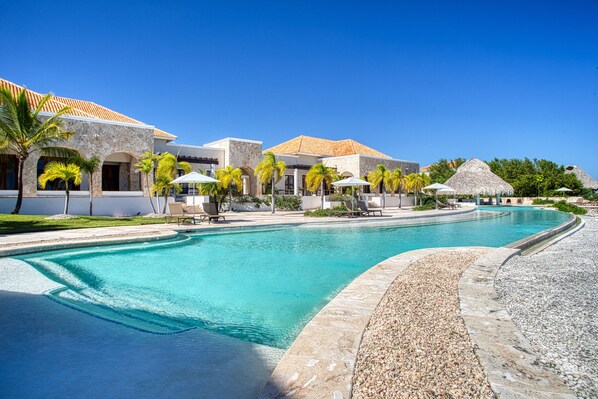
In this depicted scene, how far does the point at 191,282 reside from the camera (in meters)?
6.51

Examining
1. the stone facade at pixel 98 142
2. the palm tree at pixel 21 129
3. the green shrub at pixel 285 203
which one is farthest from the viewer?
the green shrub at pixel 285 203

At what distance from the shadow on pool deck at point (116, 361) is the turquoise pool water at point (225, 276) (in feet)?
1.47

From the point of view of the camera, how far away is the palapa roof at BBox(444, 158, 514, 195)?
3766 cm

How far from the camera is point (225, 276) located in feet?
22.9

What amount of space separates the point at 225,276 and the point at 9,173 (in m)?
20.5

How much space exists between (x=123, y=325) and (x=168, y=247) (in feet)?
20.4

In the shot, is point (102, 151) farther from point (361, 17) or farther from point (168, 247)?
point (361, 17)

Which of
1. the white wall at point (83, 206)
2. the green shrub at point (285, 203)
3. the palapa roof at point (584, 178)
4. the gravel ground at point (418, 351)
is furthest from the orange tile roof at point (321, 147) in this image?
the palapa roof at point (584, 178)

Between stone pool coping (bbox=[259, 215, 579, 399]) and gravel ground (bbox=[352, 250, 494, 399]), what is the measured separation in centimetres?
8

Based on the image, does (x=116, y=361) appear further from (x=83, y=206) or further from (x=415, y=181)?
(x=415, y=181)

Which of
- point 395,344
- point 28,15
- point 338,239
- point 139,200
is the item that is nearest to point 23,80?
point 28,15

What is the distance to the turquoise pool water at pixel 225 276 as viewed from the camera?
4602mm

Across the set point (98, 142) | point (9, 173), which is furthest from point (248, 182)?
point (9, 173)

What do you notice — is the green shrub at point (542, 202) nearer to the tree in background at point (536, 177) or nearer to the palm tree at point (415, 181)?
the tree in background at point (536, 177)
